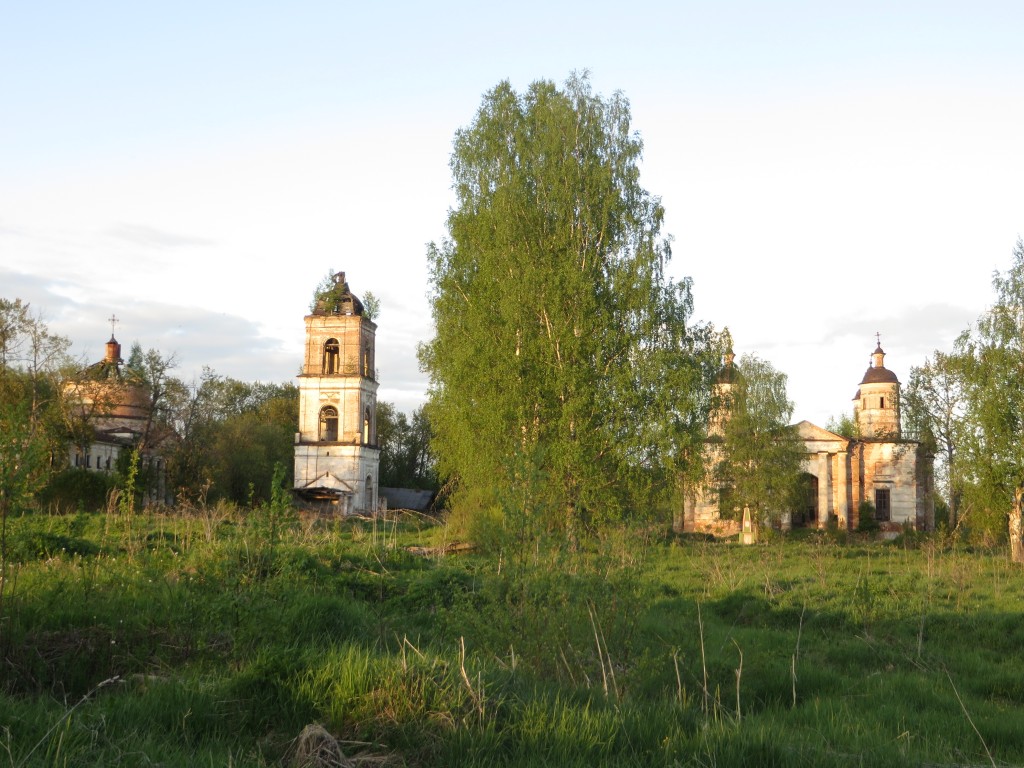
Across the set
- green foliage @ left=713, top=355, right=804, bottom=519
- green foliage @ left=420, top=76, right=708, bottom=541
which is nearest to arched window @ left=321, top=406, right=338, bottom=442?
green foliage @ left=713, top=355, right=804, bottom=519

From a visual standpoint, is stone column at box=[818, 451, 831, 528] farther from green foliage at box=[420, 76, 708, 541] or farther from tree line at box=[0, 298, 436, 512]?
green foliage at box=[420, 76, 708, 541]

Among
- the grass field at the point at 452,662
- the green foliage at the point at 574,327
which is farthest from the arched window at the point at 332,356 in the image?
the grass field at the point at 452,662

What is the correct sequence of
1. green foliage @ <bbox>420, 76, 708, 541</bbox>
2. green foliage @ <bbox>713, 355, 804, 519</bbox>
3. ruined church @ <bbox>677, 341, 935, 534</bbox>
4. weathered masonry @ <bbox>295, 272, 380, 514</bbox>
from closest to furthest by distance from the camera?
green foliage @ <bbox>420, 76, 708, 541</bbox>, green foliage @ <bbox>713, 355, 804, 519</bbox>, weathered masonry @ <bbox>295, 272, 380, 514</bbox>, ruined church @ <bbox>677, 341, 935, 534</bbox>

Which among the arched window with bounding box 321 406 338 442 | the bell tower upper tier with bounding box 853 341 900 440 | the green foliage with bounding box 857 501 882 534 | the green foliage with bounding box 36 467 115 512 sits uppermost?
the bell tower upper tier with bounding box 853 341 900 440

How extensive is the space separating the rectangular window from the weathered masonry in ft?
87.8

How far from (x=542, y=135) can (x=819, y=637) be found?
15.1 meters

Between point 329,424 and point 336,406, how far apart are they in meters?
1.47

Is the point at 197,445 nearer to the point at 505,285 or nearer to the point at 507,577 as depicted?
the point at 505,285

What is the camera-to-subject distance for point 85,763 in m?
4.95

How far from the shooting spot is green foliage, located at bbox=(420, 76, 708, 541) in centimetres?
2281

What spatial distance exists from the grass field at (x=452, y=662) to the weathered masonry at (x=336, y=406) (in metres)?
32.7

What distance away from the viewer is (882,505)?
2173 inches

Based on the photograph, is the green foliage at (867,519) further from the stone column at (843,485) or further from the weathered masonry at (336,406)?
the weathered masonry at (336,406)

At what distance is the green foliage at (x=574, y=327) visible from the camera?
2281 cm
